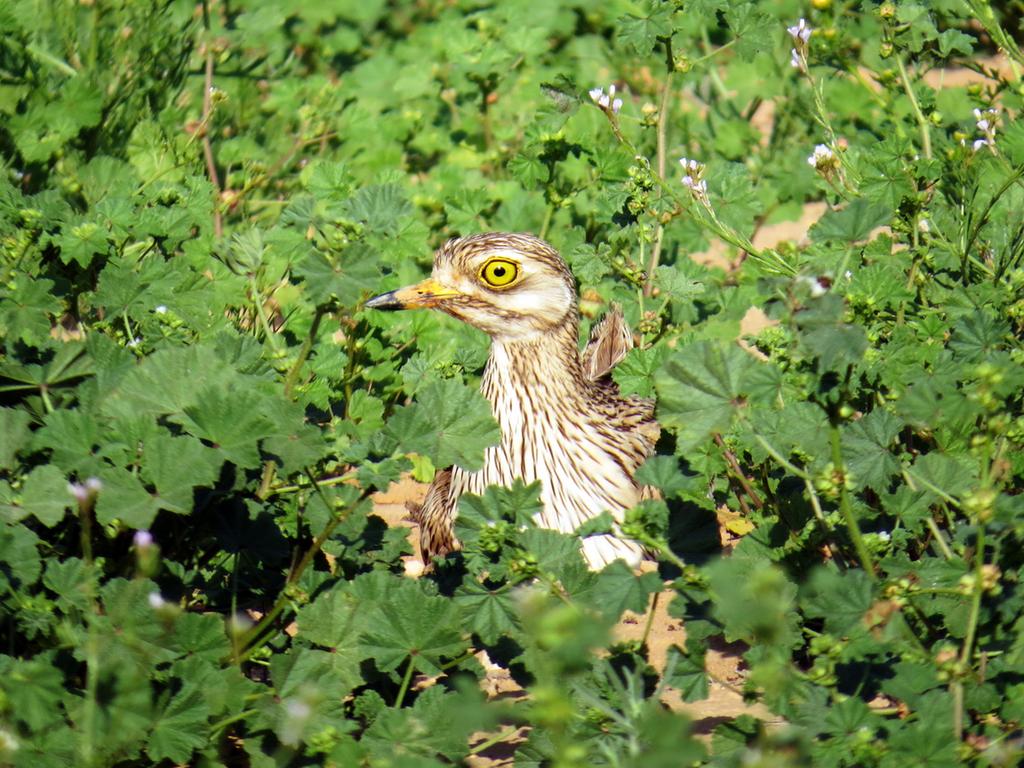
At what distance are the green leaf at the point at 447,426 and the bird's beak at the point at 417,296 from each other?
4.24ft

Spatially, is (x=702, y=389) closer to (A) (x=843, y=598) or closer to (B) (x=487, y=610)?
(A) (x=843, y=598)

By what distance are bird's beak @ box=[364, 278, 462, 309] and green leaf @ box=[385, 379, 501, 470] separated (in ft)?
4.24

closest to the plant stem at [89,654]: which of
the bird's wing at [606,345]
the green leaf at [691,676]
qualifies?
the green leaf at [691,676]

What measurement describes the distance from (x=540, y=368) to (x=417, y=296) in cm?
45

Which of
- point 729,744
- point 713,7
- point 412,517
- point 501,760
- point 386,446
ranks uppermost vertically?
point 713,7

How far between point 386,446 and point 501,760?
0.79m

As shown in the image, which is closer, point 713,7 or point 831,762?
point 831,762

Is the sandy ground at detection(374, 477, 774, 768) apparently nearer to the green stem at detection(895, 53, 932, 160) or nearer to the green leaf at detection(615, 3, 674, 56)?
the green stem at detection(895, 53, 932, 160)

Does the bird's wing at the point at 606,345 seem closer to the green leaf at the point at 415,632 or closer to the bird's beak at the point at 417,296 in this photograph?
the bird's beak at the point at 417,296

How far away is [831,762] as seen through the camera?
311 cm

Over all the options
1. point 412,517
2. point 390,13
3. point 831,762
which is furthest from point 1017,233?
point 390,13

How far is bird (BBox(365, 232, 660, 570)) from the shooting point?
4.79 metres

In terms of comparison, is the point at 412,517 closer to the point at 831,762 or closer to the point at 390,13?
the point at 831,762

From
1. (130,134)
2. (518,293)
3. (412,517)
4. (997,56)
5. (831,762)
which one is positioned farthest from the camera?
(997,56)
